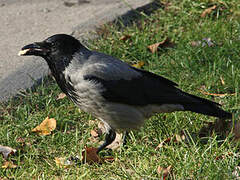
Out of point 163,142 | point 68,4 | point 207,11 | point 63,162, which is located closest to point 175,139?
point 163,142

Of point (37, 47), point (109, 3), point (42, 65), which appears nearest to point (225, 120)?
point (37, 47)

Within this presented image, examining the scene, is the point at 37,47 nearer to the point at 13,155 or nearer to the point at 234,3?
the point at 13,155

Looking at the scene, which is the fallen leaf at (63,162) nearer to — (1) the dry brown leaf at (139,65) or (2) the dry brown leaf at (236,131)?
(2) the dry brown leaf at (236,131)

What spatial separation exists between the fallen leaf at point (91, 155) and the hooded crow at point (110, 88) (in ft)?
0.58

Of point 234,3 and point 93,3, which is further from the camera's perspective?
point 93,3

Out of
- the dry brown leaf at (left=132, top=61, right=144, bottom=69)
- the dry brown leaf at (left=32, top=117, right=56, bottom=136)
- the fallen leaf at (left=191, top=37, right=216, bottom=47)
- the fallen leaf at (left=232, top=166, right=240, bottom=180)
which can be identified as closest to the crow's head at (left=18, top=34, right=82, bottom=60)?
the dry brown leaf at (left=32, top=117, right=56, bottom=136)

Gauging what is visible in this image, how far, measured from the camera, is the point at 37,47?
4012 mm

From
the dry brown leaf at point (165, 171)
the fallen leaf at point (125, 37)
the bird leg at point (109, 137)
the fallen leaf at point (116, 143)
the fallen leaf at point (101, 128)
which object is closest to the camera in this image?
the dry brown leaf at point (165, 171)

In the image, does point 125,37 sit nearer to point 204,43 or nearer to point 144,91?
point 204,43

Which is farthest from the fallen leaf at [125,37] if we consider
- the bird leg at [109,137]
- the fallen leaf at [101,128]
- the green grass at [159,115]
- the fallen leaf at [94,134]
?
the bird leg at [109,137]

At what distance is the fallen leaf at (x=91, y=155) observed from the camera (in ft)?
12.6

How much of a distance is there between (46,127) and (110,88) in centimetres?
79

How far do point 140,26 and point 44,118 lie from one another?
2.31m

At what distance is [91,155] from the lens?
385 centimetres
